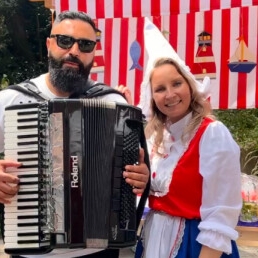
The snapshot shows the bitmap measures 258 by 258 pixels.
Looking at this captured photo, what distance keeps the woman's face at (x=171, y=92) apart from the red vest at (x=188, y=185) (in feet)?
→ 0.36

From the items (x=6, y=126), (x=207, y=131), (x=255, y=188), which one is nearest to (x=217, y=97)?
(x=255, y=188)

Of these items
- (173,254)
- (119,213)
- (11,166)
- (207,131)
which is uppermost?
(207,131)

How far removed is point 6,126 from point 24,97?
0.24m

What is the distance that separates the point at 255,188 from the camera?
3.30 metres

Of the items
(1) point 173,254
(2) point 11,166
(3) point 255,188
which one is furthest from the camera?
(3) point 255,188

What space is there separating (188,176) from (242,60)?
2.03 meters

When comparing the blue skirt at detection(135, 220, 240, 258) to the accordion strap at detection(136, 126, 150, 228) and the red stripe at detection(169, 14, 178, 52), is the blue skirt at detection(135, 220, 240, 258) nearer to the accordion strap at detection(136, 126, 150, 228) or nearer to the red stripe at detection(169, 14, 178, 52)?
the accordion strap at detection(136, 126, 150, 228)

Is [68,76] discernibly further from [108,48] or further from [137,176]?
[108,48]

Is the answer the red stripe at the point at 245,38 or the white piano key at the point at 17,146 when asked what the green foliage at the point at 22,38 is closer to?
the red stripe at the point at 245,38

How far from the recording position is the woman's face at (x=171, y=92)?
2061 mm

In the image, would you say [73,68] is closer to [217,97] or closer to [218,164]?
[218,164]

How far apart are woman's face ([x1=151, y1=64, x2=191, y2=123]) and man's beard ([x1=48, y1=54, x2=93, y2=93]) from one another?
0.96ft

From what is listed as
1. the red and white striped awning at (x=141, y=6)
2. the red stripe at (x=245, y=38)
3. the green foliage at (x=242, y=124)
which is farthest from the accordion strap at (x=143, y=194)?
the green foliage at (x=242, y=124)

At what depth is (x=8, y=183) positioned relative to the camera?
6.18ft
